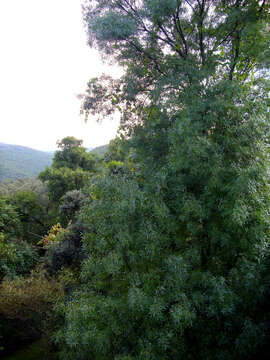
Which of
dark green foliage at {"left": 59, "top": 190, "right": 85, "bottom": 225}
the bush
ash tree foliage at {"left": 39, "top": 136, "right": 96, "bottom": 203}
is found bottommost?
the bush

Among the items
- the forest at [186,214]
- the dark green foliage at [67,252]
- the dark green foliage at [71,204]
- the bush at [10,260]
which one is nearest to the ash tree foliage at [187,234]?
the forest at [186,214]

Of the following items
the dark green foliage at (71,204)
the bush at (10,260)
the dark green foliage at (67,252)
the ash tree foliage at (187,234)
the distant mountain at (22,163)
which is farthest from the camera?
the distant mountain at (22,163)

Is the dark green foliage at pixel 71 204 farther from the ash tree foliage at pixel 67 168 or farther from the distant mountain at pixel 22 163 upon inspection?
the distant mountain at pixel 22 163

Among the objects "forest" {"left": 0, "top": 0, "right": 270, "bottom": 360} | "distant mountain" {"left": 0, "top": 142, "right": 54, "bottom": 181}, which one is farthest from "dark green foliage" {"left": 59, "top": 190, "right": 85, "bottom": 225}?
"distant mountain" {"left": 0, "top": 142, "right": 54, "bottom": 181}

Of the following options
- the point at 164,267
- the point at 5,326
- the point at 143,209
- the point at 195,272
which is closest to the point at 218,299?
the point at 195,272

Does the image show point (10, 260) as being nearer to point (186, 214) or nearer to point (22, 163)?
point (186, 214)

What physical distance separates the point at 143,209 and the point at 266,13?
6.66 metres

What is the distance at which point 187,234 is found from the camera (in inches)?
228

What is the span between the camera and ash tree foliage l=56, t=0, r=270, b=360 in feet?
15.0

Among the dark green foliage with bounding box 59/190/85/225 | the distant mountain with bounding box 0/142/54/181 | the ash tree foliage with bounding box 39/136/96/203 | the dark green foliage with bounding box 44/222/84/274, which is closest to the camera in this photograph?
the dark green foliage with bounding box 44/222/84/274

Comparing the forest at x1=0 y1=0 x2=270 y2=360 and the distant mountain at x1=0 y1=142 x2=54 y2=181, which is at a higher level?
the forest at x1=0 y1=0 x2=270 y2=360

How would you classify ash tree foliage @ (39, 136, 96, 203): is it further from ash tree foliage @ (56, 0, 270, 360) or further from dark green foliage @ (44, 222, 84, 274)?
ash tree foliage @ (56, 0, 270, 360)

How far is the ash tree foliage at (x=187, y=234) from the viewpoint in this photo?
15.0 ft

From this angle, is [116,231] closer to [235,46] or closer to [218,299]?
[218,299]
